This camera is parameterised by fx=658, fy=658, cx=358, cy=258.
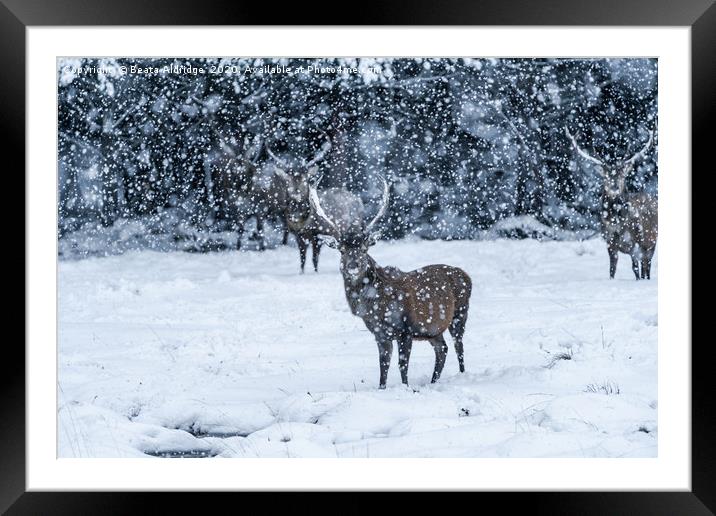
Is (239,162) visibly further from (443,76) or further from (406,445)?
(406,445)

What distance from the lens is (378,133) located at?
4023 mm

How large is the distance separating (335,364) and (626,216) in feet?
6.47

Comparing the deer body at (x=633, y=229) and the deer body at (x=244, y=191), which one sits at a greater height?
the deer body at (x=244, y=191)

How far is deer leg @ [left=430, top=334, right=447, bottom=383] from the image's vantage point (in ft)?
13.2

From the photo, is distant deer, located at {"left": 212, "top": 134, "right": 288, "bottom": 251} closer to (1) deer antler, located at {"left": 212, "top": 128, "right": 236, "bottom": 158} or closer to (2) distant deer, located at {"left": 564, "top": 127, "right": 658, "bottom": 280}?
(1) deer antler, located at {"left": 212, "top": 128, "right": 236, "bottom": 158}

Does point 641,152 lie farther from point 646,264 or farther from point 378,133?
point 378,133

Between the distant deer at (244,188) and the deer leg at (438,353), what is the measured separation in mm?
1270

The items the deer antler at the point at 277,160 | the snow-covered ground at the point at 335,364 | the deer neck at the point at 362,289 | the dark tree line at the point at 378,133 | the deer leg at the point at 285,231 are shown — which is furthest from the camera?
the deer leg at the point at 285,231

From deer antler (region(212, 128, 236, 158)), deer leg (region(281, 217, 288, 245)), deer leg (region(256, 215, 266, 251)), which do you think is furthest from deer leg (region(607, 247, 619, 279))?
deer antler (region(212, 128, 236, 158))

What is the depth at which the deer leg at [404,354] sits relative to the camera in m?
4.06

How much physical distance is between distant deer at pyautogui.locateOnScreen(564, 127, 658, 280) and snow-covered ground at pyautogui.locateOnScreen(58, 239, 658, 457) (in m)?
0.09

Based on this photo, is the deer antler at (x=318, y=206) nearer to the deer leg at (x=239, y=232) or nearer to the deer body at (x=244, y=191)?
the deer body at (x=244, y=191)

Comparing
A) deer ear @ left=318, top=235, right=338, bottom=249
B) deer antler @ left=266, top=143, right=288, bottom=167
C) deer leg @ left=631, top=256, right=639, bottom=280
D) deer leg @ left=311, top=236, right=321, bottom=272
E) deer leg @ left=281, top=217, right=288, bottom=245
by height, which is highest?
deer antler @ left=266, top=143, right=288, bottom=167
